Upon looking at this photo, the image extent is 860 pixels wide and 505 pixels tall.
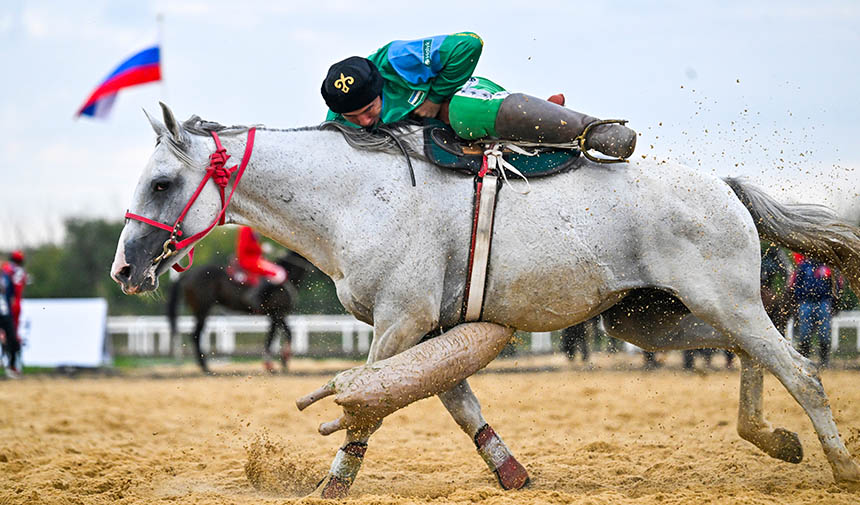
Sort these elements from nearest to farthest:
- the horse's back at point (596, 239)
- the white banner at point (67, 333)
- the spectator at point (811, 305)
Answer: the horse's back at point (596, 239)
the spectator at point (811, 305)
the white banner at point (67, 333)

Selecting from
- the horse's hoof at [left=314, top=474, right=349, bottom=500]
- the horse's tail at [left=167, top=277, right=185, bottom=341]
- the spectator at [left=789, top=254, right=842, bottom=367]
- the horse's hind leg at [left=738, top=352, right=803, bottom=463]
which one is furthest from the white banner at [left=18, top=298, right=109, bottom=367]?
the horse's hind leg at [left=738, top=352, right=803, bottom=463]

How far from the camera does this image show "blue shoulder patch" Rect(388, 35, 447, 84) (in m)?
4.21

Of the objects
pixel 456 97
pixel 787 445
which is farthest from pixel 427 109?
pixel 787 445

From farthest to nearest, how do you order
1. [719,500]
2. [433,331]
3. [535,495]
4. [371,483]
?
[371,483]
[433,331]
[535,495]
[719,500]

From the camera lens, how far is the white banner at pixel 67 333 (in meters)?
14.7

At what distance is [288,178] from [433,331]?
108 centimetres

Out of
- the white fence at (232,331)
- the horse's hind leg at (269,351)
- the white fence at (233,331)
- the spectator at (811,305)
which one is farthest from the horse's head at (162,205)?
the white fence at (232,331)

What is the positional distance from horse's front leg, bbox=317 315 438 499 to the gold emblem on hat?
1122 mm

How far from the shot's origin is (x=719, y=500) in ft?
12.6

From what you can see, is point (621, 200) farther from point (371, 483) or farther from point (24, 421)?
point (24, 421)

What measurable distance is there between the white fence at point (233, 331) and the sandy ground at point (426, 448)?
22.8ft

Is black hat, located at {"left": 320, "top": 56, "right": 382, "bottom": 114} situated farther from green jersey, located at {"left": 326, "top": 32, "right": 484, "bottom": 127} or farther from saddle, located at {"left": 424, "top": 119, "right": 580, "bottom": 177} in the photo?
saddle, located at {"left": 424, "top": 119, "right": 580, "bottom": 177}

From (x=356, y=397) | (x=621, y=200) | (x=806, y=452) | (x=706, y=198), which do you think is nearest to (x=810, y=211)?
(x=706, y=198)

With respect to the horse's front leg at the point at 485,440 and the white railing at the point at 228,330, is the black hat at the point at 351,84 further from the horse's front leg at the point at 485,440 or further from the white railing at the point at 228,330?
the white railing at the point at 228,330
